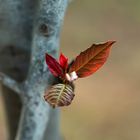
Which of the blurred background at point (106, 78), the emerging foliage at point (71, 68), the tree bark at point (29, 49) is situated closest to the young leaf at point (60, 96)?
the emerging foliage at point (71, 68)

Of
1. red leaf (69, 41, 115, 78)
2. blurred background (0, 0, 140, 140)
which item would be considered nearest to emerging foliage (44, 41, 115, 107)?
red leaf (69, 41, 115, 78)

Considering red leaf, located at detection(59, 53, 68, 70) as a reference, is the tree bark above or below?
above

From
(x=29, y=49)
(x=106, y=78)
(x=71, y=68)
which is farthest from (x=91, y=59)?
(x=106, y=78)

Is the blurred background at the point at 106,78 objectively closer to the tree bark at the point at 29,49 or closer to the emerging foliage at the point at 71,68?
the tree bark at the point at 29,49

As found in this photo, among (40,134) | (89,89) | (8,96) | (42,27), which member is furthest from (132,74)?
(42,27)

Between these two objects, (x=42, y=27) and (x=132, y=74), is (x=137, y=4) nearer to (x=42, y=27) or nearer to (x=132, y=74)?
(x=132, y=74)

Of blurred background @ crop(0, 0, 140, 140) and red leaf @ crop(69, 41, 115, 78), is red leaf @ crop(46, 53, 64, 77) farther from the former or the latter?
blurred background @ crop(0, 0, 140, 140)
